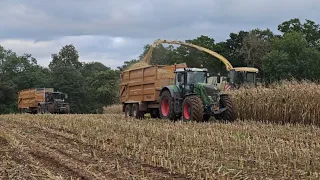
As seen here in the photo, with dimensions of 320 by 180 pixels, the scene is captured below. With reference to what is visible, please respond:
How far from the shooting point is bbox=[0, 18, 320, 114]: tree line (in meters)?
38.5

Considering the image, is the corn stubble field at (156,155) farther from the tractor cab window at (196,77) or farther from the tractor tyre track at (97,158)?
the tractor cab window at (196,77)

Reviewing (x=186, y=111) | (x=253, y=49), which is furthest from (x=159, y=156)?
(x=253, y=49)

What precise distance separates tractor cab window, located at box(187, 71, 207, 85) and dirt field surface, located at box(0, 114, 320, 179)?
17.9ft

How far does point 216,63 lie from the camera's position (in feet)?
148

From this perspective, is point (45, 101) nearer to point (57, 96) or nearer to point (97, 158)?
point (57, 96)

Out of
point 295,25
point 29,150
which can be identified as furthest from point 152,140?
point 295,25

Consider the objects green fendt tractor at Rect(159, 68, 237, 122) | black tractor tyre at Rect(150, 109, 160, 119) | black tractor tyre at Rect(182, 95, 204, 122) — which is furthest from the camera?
black tractor tyre at Rect(150, 109, 160, 119)

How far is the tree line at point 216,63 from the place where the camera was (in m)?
38.5

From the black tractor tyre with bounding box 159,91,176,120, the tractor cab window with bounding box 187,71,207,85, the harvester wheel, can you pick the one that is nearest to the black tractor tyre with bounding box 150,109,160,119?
the harvester wheel

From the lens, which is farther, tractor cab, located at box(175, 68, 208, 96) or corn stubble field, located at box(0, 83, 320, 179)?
tractor cab, located at box(175, 68, 208, 96)

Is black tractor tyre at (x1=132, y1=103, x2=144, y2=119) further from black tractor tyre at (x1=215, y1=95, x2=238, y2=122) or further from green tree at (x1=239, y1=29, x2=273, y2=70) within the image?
green tree at (x1=239, y1=29, x2=273, y2=70)

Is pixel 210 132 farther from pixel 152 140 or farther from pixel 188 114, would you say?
pixel 188 114

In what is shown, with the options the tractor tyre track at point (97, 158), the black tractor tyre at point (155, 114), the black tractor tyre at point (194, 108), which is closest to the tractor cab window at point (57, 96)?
the black tractor tyre at point (155, 114)

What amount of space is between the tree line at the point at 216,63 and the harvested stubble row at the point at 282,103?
71.8 feet
